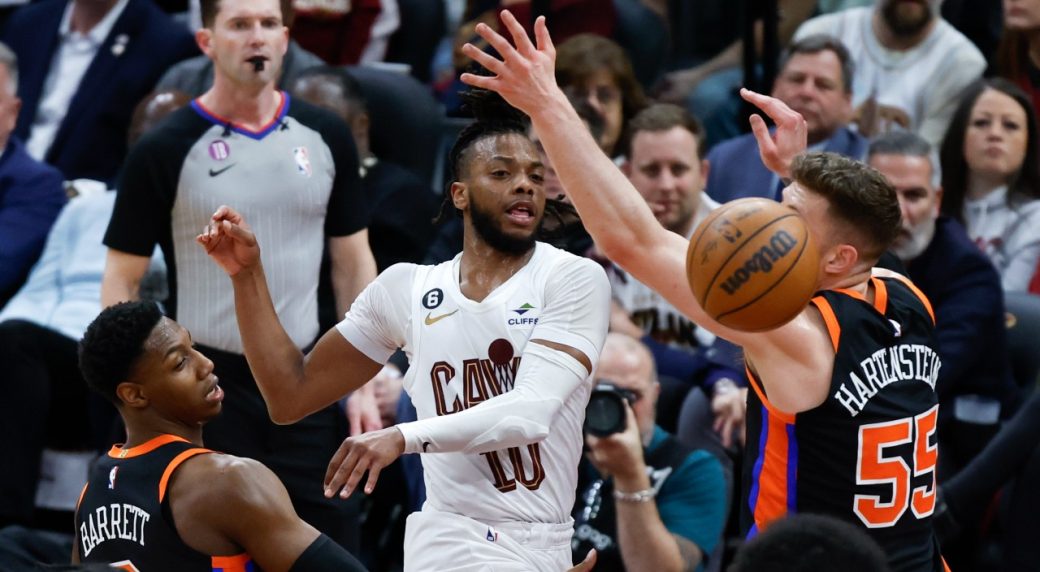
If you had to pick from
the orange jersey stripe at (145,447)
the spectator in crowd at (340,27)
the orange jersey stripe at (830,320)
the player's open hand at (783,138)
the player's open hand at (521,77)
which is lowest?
the spectator in crowd at (340,27)

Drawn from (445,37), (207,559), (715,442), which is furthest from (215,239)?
(445,37)

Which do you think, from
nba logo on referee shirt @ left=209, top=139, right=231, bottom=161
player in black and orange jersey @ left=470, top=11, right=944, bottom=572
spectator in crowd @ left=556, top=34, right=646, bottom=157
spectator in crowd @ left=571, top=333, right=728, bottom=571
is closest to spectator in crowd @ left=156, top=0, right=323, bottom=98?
spectator in crowd @ left=556, top=34, right=646, bottom=157

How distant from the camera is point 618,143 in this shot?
773cm

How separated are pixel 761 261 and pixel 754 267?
0.8 inches

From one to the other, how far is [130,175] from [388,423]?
5.13 ft

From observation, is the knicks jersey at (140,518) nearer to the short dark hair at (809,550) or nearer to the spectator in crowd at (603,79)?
the short dark hair at (809,550)

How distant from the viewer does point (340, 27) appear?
8.91 metres

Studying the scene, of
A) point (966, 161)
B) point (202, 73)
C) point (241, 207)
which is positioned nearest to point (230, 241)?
point (241, 207)

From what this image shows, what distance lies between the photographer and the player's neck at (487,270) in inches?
173

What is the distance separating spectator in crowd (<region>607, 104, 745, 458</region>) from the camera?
22.2 feet

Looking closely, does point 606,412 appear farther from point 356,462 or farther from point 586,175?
point 356,462

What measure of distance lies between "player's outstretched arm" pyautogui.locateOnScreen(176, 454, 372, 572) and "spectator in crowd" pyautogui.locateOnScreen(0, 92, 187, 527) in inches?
120

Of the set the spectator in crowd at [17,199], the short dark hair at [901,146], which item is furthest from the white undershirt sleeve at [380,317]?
the spectator in crowd at [17,199]

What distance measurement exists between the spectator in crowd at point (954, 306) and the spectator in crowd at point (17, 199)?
12.7 ft
